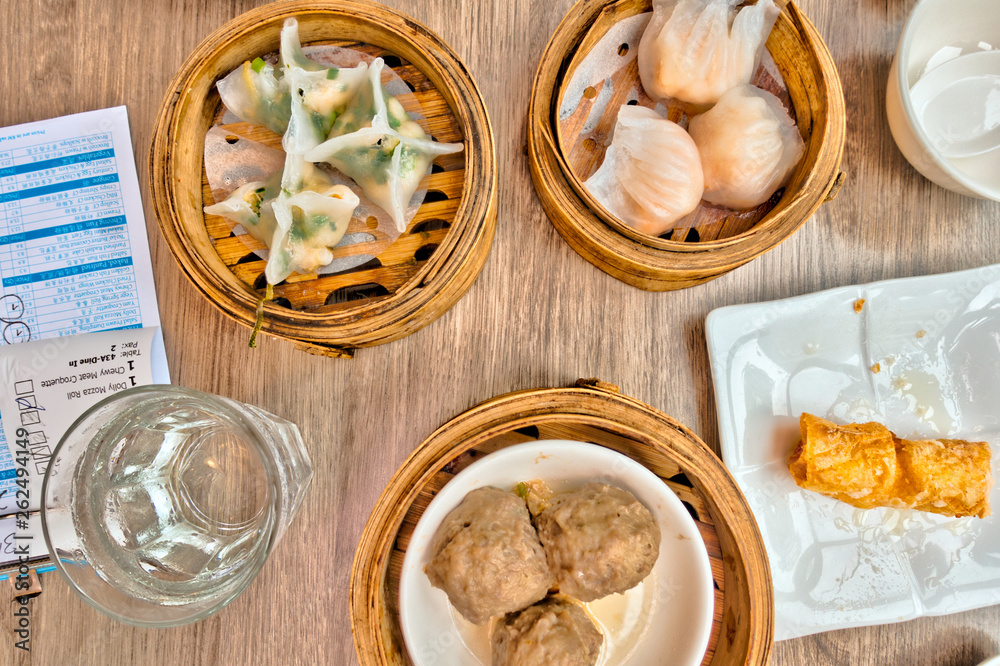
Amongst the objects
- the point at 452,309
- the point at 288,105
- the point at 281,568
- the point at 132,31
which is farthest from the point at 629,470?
the point at 132,31

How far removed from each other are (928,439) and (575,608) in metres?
0.72

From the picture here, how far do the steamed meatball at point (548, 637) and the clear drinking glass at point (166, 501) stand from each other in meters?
0.38

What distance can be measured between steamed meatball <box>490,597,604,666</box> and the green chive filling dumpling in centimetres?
64

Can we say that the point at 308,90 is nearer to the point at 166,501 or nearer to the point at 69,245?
the point at 69,245

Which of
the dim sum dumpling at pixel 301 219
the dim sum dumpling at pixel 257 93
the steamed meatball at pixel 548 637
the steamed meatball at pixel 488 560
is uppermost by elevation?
the dim sum dumpling at pixel 257 93

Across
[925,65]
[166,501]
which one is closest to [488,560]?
[166,501]

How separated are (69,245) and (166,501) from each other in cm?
55

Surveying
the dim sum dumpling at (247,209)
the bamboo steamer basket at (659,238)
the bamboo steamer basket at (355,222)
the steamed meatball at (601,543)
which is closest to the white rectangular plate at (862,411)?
the bamboo steamer basket at (659,238)

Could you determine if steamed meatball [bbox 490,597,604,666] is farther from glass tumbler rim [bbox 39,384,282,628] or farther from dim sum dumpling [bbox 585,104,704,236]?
dim sum dumpling [bbox 585,104,704,236]

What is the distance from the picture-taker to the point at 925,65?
43.0 inches

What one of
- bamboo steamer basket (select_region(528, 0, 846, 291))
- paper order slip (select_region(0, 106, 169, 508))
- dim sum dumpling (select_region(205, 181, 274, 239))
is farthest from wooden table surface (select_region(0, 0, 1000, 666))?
dim sum dumpling (select_region(205, 181, 274, 239))

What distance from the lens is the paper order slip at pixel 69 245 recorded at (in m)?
1.08

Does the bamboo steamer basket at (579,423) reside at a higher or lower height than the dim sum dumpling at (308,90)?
lower

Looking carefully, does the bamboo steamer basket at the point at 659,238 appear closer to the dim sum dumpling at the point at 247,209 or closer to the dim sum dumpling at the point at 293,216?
the dim sum dumpling at the point at 293,216
